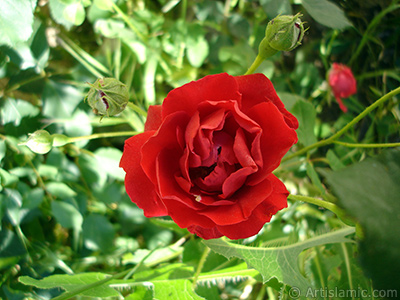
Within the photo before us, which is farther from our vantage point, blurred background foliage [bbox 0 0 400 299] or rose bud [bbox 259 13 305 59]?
blurred background foliage [bbox 0 0 400 299]

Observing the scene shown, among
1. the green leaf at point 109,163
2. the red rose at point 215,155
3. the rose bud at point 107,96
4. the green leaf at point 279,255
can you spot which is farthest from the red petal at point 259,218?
the green leaf at point 109,163

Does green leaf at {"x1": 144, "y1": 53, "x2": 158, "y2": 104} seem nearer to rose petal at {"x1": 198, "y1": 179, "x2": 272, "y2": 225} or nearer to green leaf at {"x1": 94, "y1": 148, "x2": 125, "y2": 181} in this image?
green leaf at {"x1": 94, "y1": 148, "x2": 125, "y2": 181}

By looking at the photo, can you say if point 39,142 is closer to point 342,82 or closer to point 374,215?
point 374,215

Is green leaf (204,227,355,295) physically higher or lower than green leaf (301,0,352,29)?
lower

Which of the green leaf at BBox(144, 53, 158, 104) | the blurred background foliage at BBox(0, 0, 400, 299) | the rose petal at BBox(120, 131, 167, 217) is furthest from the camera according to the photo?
the green leaf at BBox(144, 53, 158, 104)

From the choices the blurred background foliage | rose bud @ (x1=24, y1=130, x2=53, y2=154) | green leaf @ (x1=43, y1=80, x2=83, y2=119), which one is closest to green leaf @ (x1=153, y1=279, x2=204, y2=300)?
the blurred background foliage

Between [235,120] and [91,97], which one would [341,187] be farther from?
[91,97]
